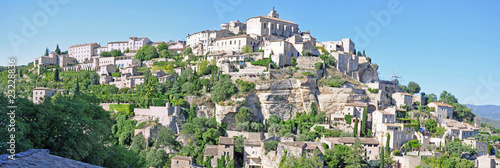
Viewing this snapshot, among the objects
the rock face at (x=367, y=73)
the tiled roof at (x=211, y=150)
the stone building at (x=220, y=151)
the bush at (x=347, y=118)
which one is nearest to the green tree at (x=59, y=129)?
the stone building at (x=220, y=151)

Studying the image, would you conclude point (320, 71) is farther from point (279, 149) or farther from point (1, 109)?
point (1, 109)

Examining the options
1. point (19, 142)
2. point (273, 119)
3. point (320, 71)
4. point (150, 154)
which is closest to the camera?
point (19, 142)

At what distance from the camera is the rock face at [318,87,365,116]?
179 feet

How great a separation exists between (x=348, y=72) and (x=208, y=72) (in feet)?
74.5

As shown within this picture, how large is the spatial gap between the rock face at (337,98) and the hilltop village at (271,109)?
0.45ft

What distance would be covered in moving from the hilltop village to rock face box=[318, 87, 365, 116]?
0.14 meters

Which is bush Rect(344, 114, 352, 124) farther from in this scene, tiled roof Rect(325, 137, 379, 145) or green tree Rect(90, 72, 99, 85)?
green tree Rect(90, 72, 99, 85)

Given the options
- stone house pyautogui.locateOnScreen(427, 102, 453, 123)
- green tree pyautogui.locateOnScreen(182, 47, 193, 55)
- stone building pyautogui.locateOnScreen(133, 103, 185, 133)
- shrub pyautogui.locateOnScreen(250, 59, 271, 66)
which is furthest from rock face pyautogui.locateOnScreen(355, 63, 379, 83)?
stone building pyautogui.locateOnScreen(133, 103, 185, 133)

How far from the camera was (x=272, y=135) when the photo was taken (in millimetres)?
49094

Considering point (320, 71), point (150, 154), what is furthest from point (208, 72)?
point (150, 154)

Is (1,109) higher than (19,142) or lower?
higher

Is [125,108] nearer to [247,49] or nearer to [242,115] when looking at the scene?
[242,115]

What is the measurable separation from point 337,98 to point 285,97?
701cm

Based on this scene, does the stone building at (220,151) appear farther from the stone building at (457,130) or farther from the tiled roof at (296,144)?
the stone building at (457,130)
